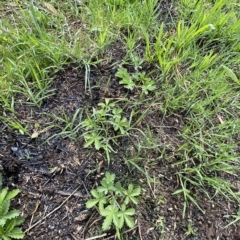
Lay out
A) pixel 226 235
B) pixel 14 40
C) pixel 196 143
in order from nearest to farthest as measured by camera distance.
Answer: pixel 226 235, pixel 196 143, pixel 14 40

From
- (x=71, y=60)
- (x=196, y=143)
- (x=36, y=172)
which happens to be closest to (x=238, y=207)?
(x=196, y=143)

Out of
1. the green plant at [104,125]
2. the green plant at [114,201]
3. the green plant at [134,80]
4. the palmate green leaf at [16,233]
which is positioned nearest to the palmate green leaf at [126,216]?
the green plant at [114,201]

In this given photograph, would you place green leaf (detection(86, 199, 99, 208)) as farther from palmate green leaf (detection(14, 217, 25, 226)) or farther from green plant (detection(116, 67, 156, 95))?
green plant (detection(116, 67, 156, 95))

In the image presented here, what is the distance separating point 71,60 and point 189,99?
664 mm

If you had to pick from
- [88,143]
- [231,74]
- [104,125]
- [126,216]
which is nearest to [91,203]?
[126,216]

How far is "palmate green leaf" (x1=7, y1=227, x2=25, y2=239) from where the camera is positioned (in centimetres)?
120

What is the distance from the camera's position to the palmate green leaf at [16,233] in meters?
1.20

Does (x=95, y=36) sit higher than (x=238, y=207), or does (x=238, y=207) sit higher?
(x=95, y=36)

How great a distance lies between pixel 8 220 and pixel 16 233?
0.22ft

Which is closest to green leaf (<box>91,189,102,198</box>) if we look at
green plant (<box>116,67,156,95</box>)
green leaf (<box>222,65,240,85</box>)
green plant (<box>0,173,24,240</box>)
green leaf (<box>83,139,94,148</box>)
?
green leaf (<box>83,139,94,148</box>)

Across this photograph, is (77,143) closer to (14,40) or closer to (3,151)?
(3,151)

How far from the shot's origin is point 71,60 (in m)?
1.62

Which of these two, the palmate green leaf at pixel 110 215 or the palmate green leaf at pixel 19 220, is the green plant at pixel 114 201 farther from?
the palmate green leaf at pixel 19 220

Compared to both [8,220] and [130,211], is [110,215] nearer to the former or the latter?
[130,211]
